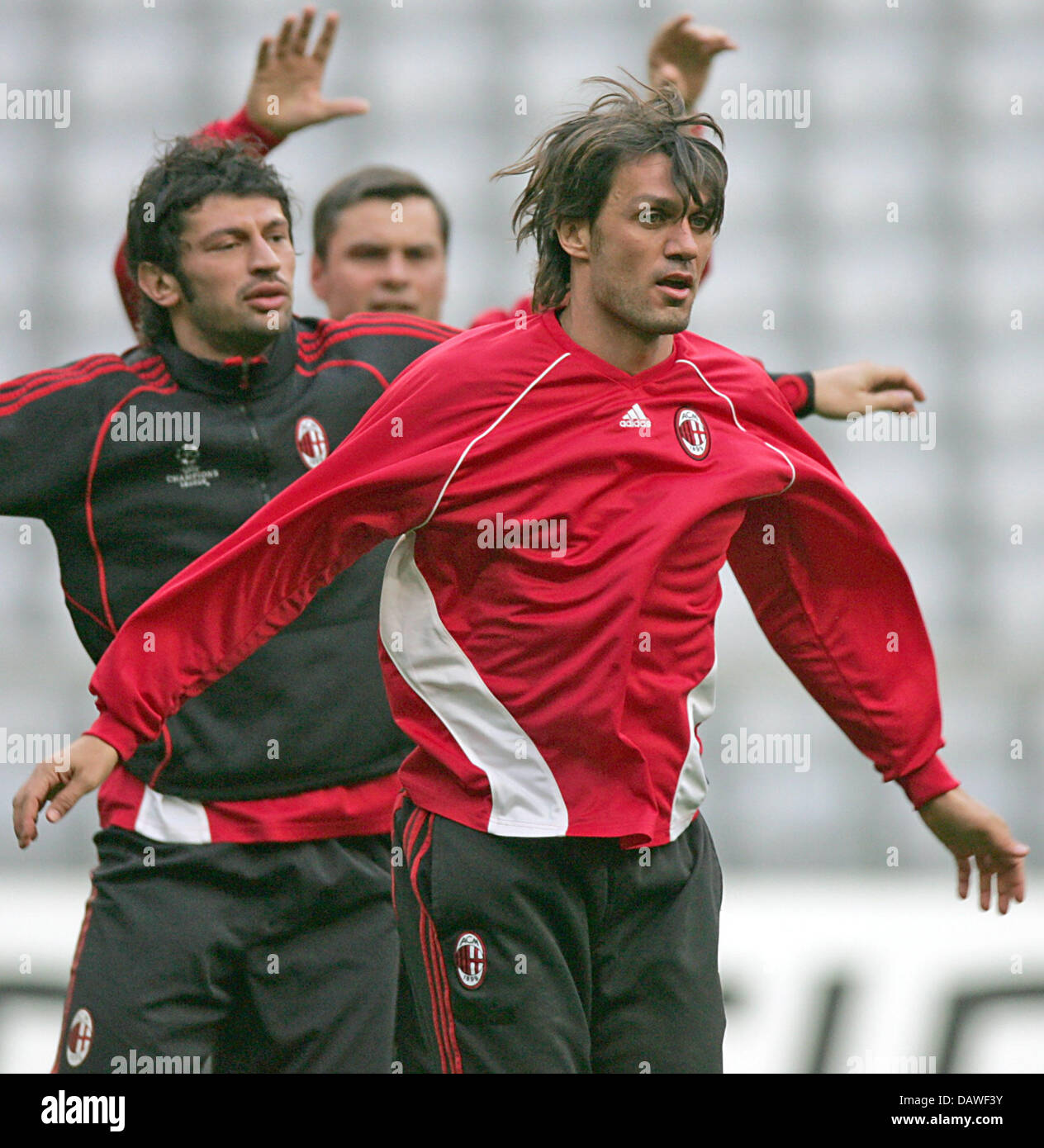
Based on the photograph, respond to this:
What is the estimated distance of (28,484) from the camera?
2.71 meters

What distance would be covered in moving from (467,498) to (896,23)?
762cm

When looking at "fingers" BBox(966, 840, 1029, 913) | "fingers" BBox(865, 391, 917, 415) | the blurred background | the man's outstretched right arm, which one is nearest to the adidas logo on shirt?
"fingers" BBox(865, 391, 917, 415)

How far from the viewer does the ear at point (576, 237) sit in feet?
7.75

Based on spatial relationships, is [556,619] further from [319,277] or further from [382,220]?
[319,277]

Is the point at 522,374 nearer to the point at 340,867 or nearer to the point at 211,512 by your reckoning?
the point at 211,512

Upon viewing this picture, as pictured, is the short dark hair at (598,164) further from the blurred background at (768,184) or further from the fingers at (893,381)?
the blurred background at (768,184)

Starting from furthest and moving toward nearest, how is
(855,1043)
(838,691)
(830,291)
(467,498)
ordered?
(830,291) < (855,1043) < (838,691) < (467,498)

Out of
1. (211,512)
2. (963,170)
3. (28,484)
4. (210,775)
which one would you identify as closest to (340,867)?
(210,775)

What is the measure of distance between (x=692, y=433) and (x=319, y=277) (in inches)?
75.6

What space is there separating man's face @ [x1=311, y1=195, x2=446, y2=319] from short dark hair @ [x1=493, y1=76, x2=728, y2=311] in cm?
127

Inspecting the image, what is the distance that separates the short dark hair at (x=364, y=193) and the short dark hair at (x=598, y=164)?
144 cm

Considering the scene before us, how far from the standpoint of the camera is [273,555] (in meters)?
2.34

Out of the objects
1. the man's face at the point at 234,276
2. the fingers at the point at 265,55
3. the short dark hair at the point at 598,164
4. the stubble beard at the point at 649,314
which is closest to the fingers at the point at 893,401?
the short dark hair at the point at 598,164

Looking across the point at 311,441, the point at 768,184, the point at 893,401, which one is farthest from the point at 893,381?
the point at 768,184
